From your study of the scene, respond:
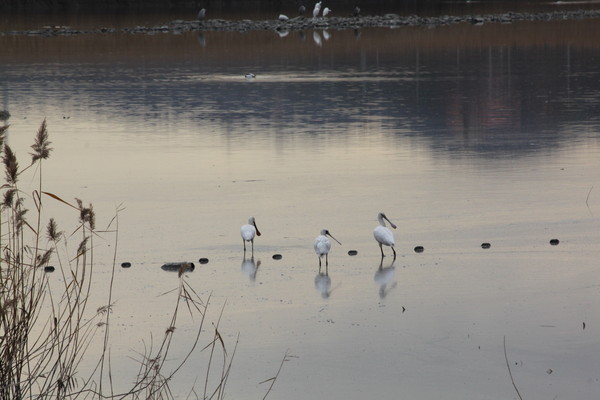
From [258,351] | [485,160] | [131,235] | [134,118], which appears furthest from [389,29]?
[258,351]

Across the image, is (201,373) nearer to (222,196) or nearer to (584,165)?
(222,196)

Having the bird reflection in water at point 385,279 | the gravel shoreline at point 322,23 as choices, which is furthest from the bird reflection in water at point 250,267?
the gravel shoreline at point 322,23

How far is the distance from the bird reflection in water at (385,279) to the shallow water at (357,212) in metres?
0.03

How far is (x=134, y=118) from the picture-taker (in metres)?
21.0

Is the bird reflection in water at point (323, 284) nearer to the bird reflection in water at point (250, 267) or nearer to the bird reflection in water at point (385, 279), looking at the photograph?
the bird reflection in water at point (385, 279)

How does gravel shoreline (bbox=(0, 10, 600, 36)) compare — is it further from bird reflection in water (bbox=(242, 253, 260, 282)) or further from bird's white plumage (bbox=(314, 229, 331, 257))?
bird's white plumage (bbox=(314, 229, 331, 257))

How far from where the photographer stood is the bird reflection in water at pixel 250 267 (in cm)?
956

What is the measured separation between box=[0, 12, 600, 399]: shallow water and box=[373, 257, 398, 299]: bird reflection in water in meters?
0.03

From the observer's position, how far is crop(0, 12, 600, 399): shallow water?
736cm

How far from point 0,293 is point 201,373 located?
2.53m

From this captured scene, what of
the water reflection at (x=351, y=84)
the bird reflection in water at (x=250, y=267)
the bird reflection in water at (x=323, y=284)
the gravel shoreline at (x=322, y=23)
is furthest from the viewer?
the gravel shoreline at (x=322, y=23)

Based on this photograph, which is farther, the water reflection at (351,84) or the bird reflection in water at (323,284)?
the water reflection at (351,84)

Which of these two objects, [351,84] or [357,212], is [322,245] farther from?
[351,84]

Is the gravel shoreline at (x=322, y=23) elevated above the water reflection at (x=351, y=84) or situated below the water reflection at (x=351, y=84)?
above
